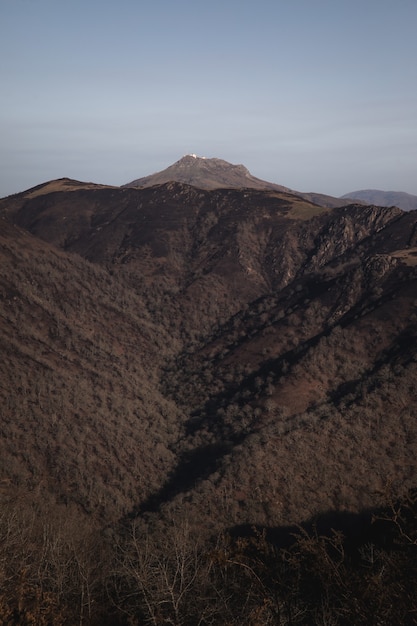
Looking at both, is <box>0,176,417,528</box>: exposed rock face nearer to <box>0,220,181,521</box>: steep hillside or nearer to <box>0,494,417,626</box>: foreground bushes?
<box>0,220,181,521</box>: steep hillside

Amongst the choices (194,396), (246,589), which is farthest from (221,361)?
(246,589)

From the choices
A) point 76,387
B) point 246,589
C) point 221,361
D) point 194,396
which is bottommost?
point 194,396

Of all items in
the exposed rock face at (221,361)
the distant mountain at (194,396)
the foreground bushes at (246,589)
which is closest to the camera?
the foreground bushes at (246,589)

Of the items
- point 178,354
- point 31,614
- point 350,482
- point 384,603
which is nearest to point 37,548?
point 31,614

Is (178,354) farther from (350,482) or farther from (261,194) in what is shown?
(261,194)

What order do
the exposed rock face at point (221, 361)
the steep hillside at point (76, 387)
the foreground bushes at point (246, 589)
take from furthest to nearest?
1. the exposed rock face at point (221, 361)
2. the steep hillside at point (76, 387)
3. the foreground bushes at point (246, 589)

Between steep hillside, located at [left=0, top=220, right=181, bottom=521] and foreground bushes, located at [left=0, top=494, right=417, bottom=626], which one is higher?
foreground bushes, located at [left=0, top=494, right=417, bottom=626]

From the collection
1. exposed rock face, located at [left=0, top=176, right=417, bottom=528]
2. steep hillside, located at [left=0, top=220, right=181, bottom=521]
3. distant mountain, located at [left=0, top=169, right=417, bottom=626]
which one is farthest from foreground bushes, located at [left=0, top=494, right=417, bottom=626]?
exposed rock face, located at [left=0, top=176, right=417, bottom=528]

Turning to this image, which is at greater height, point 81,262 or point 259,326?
point 81,262

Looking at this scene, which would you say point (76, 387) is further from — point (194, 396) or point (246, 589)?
point (246, 589)

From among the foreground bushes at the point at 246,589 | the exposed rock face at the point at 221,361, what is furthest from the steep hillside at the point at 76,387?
the foreground bushes at the point at 246,589

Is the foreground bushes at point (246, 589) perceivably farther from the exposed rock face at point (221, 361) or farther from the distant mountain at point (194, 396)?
the exposed rock face at point (221, 361)
